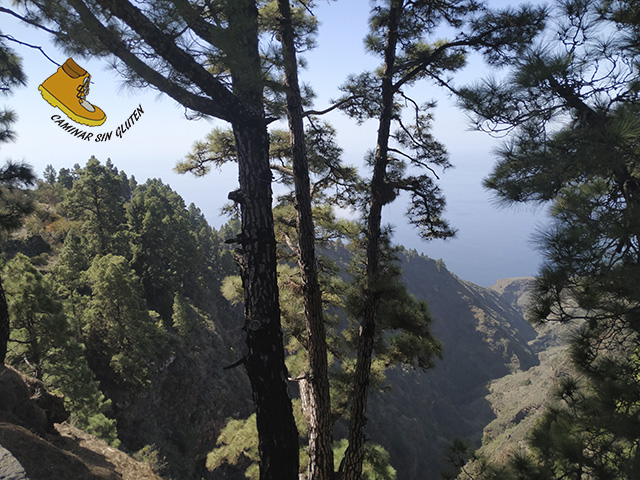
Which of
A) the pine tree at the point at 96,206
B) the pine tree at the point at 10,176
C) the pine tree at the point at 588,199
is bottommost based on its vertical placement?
the pine tree at the point at 588,199

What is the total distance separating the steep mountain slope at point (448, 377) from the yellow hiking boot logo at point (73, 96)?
43.4m

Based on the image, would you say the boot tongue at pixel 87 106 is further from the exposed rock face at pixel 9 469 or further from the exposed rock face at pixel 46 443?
the exposed rock face at pixel 46 443

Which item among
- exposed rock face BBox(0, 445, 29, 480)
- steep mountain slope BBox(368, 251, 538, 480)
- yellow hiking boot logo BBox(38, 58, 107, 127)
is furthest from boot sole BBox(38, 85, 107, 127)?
steep mountain slope BBox(368, 251, 538, 480)

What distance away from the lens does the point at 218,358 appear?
33719 mm

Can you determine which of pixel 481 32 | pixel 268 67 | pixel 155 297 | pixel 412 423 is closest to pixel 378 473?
pixel 268 67

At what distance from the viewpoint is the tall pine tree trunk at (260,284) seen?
3.59 metres

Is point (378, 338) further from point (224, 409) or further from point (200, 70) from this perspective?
point (224, 409)

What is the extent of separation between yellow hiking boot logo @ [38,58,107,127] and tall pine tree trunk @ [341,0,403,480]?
3.94 m

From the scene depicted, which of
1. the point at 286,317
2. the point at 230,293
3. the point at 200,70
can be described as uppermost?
the point at 200,70

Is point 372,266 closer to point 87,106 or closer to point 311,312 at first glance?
point 311,312

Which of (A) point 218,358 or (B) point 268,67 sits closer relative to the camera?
(B) point 268,67

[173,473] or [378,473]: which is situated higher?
[378,473]

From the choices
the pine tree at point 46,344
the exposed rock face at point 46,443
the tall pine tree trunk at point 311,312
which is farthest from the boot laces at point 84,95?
the pine tree at point 46,344

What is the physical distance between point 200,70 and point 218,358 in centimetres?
3406
